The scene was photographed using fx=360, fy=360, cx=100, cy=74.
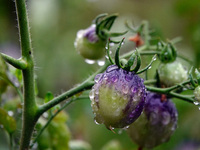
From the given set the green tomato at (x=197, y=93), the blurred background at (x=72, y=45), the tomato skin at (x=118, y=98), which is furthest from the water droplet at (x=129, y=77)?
the blurred background at (x=72, y=45)

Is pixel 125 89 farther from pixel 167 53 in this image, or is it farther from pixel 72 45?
pixel 72 45

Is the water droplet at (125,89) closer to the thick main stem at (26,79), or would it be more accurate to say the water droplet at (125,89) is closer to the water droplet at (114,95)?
the water droplet at (114,95)

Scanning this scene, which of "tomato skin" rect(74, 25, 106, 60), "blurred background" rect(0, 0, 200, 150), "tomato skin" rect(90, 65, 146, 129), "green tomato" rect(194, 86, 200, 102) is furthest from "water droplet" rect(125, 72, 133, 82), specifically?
"blurred background" rect(0, 0, 200, 150)

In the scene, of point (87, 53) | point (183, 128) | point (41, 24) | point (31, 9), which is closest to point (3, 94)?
point (87, 53)

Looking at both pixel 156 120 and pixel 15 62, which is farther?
pixel 156 120

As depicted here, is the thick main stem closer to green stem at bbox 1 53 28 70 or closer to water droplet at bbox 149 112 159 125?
green stem at bbox 1 53 28 70

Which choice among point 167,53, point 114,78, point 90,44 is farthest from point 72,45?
point 114,78

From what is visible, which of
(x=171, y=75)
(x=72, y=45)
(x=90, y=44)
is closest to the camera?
(x=171, y=75)
